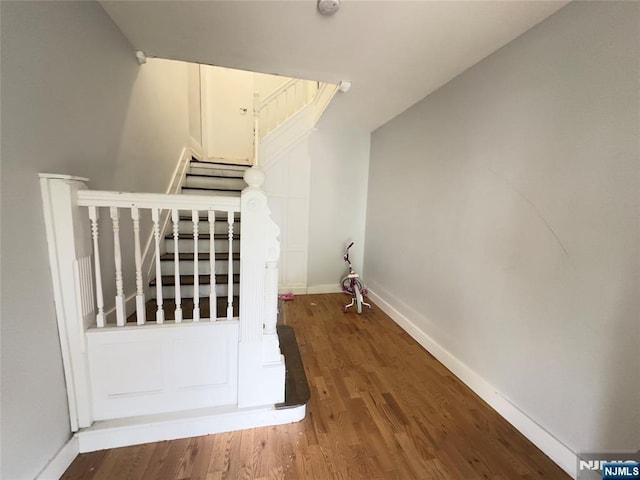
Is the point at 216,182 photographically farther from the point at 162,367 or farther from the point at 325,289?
the point at 162,367

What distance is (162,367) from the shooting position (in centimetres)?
137

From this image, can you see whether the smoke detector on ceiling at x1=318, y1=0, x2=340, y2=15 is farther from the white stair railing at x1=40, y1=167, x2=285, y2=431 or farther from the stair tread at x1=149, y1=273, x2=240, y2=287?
the stair tread at x1=149, y1=273, x2=240, y2=287

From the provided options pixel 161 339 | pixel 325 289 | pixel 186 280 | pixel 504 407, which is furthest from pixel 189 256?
pixel 504 407

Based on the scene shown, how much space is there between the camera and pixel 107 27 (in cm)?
155

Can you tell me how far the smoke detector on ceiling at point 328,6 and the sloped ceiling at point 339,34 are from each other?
32mm

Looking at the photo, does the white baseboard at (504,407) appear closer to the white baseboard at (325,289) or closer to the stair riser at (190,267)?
the white baseboard at (325,289)

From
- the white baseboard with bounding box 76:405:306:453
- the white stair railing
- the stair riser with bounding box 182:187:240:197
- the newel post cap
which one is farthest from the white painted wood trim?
the newel post cap

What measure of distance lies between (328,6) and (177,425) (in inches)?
88.9

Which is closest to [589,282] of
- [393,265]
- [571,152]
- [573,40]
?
[571,152]

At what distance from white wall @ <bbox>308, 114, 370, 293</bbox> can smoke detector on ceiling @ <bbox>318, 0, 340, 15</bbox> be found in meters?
1.96

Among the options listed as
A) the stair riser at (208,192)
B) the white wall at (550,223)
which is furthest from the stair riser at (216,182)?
the white wall at (550,223)

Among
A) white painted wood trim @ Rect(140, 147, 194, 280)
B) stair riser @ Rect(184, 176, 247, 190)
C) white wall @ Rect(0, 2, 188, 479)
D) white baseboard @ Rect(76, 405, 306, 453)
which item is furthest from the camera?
stair riser @ Rect(184, 176, 247, 190)

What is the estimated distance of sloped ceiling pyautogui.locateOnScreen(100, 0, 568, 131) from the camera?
4.44 ft

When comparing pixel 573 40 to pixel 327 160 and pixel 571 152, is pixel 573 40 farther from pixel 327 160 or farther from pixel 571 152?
pixel 327 160
